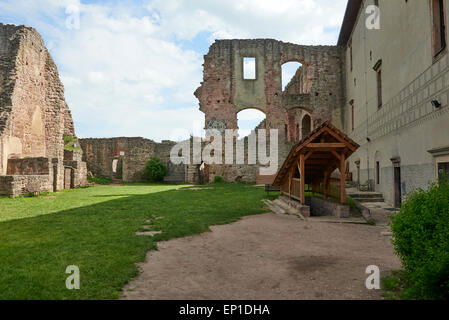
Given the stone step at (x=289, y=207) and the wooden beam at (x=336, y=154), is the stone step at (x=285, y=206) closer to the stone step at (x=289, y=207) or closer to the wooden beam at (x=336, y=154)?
the stone step at (x=289, y=207)

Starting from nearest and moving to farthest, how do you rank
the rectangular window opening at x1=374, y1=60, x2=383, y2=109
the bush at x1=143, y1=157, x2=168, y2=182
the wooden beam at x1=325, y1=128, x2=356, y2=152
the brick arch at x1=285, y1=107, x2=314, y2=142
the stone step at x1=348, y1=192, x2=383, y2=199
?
the wooden beam at x1=325, y1=128, x2=356, y2=152 → the stone step at x1=348, y1=192, x2=383, y2=199 → the rectangular window opening at x1=374, y1=60, x2=383, y2=109 → the bush at x1=143, y1=157, x2=168, y2=182 → the brick arch at x1=285, y1=107, x2=314, y2=142

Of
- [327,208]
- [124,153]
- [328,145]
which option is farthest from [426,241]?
[124,153]

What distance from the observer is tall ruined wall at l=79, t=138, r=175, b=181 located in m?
30.5

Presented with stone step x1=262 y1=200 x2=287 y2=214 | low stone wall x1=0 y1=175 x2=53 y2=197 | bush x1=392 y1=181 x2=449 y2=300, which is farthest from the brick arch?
bush x1=392 y1=181 x2=449 y2=300

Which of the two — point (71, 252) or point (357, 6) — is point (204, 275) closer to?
point (71, 252)

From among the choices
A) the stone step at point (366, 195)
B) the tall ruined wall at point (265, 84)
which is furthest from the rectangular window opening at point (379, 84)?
the tall ruined wall at point (265, 84)

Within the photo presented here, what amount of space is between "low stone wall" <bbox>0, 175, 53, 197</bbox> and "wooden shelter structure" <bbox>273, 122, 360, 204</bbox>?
11.4 metres

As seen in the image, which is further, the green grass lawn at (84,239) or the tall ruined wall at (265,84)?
the tall ruined wall at (265,84)

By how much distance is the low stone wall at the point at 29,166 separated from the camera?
1702cm

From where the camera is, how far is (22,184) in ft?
47.5

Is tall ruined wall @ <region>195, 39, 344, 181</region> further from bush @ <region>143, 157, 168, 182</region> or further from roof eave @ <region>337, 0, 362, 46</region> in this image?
bush @ <region>143, 157, 168, 182</region>

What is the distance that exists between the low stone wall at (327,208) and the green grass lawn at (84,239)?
6.91ft

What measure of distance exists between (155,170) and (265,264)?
2477 centimetres

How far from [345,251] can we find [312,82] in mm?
21285
